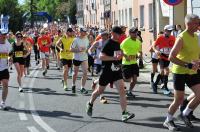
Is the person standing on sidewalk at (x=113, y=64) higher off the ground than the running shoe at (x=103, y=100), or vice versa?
the person standing on sidewalk at (x=113, y=64)

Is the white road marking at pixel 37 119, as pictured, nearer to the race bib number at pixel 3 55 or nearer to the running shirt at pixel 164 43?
the race bib number at pixel 3 55

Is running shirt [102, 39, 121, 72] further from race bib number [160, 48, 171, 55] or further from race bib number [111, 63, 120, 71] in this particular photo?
race bib number [160, 48, 171, 55]

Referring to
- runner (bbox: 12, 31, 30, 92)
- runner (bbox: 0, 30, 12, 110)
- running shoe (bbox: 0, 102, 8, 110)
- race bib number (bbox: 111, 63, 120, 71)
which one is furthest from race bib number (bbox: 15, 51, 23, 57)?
race bib number (bbox: 111, 63, 120, 71)

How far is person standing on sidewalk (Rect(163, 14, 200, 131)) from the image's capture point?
27.9 feet

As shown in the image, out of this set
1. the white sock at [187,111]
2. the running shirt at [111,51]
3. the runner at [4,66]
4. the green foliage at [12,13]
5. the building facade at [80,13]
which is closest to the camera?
the white sock at [187,111]

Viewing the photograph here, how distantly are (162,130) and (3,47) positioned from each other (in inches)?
201

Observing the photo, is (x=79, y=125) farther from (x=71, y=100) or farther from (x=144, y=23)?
(x=144, y=23)

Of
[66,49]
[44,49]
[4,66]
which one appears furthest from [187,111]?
[44,49]

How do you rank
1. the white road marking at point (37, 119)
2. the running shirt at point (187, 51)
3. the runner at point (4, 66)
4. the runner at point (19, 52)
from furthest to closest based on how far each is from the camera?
the runner at point (19, 52) → the runner at point (4, 66) → the white road marking at point (37, 119) → the running shirt at point (187, 51)

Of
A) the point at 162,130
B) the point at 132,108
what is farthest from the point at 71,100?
the point at 162,130

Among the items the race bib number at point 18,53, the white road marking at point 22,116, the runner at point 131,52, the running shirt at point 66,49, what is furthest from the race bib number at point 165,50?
the race bib number at point 18,53

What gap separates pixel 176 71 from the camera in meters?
8.80

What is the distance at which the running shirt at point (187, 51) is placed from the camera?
8.57m

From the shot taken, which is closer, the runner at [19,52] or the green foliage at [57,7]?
the runner at [19,52]
